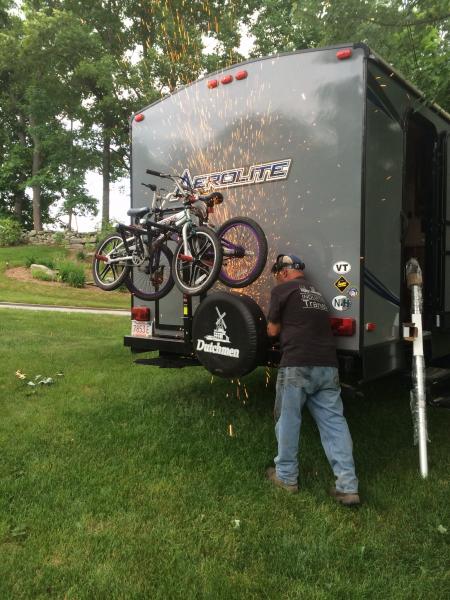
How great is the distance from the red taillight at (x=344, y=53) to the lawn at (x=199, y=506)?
3270 mm

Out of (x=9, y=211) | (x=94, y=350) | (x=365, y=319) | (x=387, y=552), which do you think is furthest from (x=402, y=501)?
(x=9, y=211)

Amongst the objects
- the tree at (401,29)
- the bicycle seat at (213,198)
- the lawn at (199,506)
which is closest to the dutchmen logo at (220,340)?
the lawn at (199,506)

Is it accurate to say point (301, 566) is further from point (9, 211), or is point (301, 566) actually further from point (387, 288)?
point (9, 211)

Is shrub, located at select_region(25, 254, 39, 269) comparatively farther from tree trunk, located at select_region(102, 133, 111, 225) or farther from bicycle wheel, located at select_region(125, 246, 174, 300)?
bicycle wheel, located at select_region(125, 246, 174, 300)

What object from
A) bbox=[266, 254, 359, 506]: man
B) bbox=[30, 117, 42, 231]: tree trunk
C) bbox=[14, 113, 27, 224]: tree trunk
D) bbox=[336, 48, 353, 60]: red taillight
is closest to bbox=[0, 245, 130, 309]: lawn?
bbox=[30, 117, 42, 231]: tree trunk

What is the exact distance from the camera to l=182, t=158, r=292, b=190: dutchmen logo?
4.46 metres

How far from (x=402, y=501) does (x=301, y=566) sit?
1106 mm

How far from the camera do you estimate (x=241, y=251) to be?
460 cm

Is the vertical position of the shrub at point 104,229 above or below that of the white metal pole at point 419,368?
above

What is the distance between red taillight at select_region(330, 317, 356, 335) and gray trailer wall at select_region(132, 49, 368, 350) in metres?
0.05

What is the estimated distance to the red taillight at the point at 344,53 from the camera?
4.01 metres

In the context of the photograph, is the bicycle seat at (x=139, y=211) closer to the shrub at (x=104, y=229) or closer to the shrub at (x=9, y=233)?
the shrub at (x=104, y=229)

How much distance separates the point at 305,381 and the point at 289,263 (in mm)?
960

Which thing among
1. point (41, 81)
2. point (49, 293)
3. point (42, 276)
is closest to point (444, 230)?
point (49, 293)
